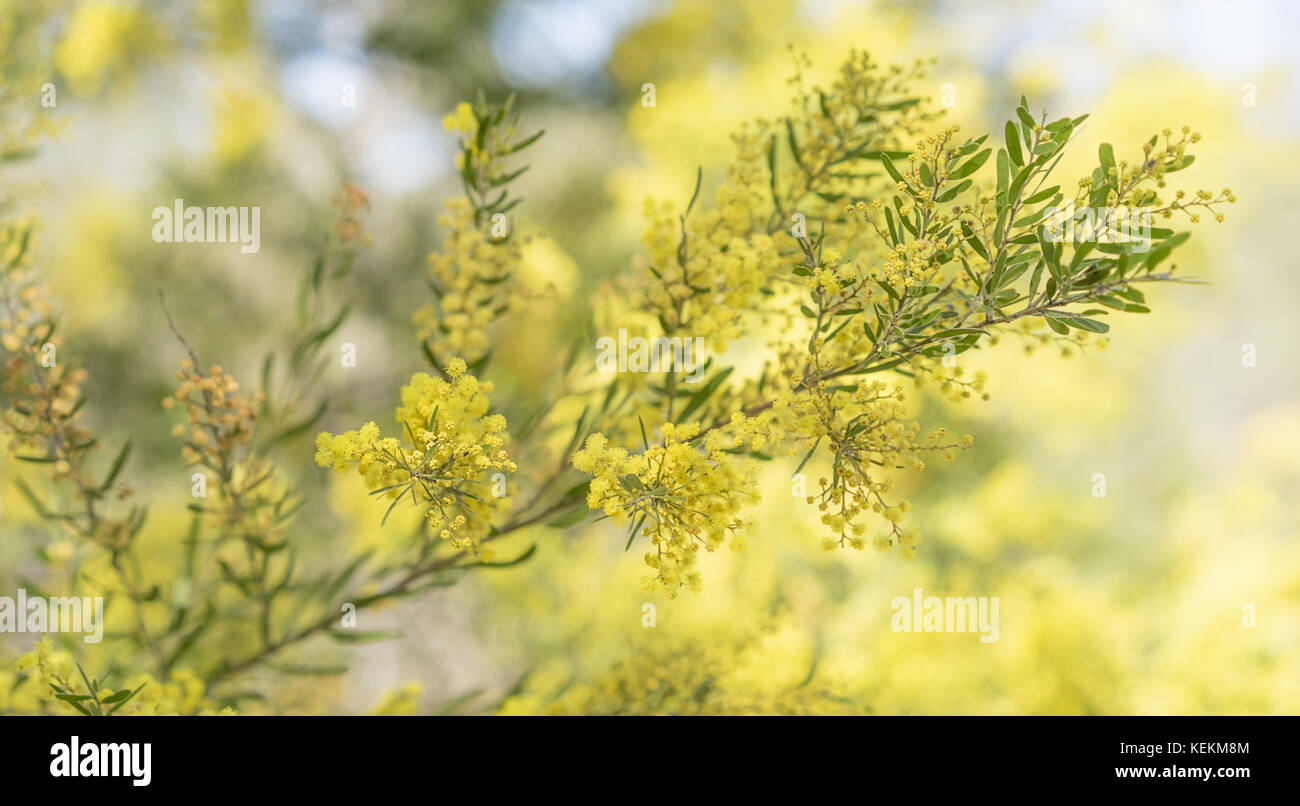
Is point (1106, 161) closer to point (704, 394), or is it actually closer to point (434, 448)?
point (704, 394)

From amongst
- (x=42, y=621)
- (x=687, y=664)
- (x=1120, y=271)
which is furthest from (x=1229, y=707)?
(x=42, y=621)

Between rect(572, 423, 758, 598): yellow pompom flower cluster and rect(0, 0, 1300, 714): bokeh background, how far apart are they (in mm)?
251

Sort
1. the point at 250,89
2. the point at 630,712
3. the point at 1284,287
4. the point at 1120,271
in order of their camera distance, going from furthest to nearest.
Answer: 1. the point at 1284,287
2. the point at 250,89
3. the point at 630,712
4. the point at 1120,271

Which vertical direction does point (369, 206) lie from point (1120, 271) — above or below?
above

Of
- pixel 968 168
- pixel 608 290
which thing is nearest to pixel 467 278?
pixel 608 290

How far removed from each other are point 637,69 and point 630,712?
10.1 feet

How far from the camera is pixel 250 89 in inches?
103

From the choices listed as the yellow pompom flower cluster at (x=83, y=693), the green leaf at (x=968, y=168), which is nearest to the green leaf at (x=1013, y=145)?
the green leaf at (x=968, y=168)

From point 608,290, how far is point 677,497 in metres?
0.27

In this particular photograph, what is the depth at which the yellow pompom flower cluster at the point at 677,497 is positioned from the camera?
0.39 m

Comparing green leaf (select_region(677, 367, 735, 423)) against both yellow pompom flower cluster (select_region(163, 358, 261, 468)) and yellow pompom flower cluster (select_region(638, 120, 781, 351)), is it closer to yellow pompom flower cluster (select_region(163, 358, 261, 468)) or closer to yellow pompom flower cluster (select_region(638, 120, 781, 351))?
yellow pompom flower cluster (select_region(638, 120, 781, 351))

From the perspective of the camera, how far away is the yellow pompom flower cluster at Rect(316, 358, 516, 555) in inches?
15.5

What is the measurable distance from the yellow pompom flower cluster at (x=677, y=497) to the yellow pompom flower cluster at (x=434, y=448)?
5cm

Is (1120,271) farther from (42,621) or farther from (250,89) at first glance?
(250,89)
